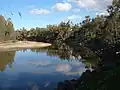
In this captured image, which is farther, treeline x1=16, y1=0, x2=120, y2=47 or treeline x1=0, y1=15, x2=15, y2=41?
treeline x1=0, y1=15, x2=15, y2=41

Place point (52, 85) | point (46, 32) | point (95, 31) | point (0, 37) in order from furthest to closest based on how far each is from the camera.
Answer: point (46, 32) → point (0, 37) → point (95, 31) → point (52, 85)

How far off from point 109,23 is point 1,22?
73.0 m

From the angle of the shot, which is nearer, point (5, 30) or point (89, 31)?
point (89, 31)

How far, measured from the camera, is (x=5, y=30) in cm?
14538

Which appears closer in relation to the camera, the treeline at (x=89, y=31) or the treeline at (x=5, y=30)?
the treeline at (x=89, y=31)

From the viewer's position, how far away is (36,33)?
195000 millimetres

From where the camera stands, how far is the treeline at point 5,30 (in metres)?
140

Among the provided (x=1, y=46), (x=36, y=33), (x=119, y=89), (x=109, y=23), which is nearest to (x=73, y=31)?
(x=36, y=33)

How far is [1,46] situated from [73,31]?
54412 mm

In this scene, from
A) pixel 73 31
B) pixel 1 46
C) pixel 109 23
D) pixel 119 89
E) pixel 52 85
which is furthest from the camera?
pixel 73 31

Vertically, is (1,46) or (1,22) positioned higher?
(1,22)

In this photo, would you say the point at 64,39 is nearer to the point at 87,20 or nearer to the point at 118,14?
the point at 87,20

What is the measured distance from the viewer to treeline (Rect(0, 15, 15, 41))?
460ft

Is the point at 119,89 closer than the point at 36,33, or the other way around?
the point at 119,89
